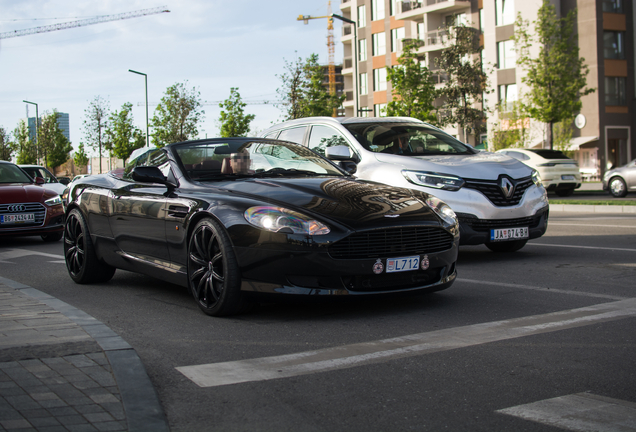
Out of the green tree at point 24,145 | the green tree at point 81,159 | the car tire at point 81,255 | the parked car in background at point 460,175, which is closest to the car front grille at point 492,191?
the parked car in background at point 460,175

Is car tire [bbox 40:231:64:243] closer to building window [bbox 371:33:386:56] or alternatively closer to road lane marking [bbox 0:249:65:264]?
road lane marking [bbox 0:249:65:264]

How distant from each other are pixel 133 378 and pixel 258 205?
6.21 feet

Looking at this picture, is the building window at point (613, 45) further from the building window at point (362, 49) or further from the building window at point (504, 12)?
the building window at point (362, 49)

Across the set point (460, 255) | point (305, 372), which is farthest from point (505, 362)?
point (460, 255)

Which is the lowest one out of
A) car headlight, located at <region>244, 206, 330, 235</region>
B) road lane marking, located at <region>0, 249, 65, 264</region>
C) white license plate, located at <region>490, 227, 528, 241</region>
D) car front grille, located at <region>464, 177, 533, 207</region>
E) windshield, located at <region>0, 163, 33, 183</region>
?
road lane marking, located at <region>0, 249, 65, 264</region>

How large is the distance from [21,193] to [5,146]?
6913 centimetres

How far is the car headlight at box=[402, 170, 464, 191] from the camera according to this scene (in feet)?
26.8

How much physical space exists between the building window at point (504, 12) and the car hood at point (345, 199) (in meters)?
44.7

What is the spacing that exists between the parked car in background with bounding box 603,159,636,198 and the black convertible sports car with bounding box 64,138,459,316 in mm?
18746

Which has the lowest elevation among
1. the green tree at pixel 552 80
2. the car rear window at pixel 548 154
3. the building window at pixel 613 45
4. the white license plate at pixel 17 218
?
the white license plate at pixel 17 218

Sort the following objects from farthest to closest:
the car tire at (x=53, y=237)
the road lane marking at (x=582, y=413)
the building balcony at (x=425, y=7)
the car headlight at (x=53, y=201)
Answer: the building balcony at (x=425, y=7), the car tire at (x=53, y=237), the car headlight at (x=53, y=201), the road lane marking at (x=582, y=413)

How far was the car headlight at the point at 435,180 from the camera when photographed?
8164 millimetres

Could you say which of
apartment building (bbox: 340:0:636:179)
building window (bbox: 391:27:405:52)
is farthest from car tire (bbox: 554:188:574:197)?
building window (bbox: 391:27:405:52)

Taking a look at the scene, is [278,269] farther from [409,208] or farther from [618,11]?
[618,11]
